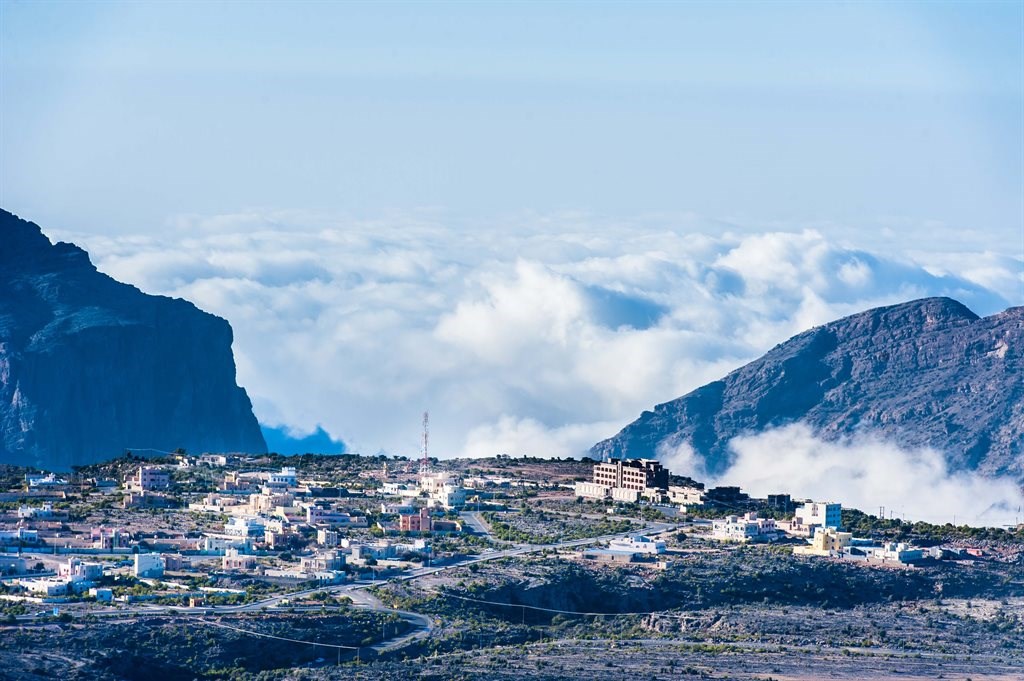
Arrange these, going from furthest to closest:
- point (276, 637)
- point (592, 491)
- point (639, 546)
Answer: point (592, 491), point (639, 546), point (276, 637)

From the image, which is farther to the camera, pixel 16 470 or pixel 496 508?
pixel 16 470

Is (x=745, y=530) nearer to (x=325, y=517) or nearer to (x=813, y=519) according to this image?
(x=813, y=519)

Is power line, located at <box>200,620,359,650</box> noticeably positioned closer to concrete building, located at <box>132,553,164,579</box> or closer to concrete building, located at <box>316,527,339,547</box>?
concrete building, located at <box>132,553,164,579</box>

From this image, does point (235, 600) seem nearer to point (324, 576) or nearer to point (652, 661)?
point (324, 576)

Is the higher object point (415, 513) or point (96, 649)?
point (415, 513)

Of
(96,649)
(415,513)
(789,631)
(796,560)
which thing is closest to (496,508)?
(415,513)

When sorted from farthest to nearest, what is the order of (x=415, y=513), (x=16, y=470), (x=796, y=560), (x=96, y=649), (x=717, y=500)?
(x=16, y=470) < (x=717, y=500) < (x=415, y=513) < (x=796, y=560) < (x=96, y=649)

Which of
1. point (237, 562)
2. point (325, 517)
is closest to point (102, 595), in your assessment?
point (237, 562)
